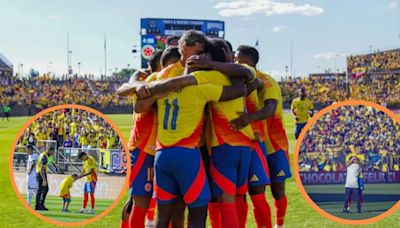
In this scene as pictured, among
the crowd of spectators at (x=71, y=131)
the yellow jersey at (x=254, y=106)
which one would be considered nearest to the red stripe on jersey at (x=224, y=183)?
the yellow jersey at (x=254, y=106)

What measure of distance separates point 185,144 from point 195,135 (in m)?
0.11

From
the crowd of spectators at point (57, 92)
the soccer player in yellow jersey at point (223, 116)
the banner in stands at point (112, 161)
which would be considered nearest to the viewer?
the soccer player in yellow jersey at point (223, 116)

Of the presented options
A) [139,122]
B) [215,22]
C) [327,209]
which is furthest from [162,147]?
[215,22]

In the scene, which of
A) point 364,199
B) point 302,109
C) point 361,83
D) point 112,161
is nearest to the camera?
point 112,161

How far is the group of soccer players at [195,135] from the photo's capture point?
14.3 feet

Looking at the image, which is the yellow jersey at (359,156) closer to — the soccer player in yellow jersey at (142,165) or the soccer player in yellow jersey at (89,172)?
the soccer player in yellow jersey at (142,165)

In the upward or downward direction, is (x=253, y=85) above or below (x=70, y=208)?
above

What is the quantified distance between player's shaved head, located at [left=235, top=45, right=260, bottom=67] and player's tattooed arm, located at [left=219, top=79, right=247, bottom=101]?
3.12ft

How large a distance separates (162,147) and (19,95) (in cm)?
5294

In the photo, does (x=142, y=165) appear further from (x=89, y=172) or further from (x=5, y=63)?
(x=5, y=63)

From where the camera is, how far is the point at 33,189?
21.6ft

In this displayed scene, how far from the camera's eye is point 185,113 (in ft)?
14.3

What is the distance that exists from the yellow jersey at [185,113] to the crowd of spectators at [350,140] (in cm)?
253

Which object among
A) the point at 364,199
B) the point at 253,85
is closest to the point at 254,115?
the point at 253,85
